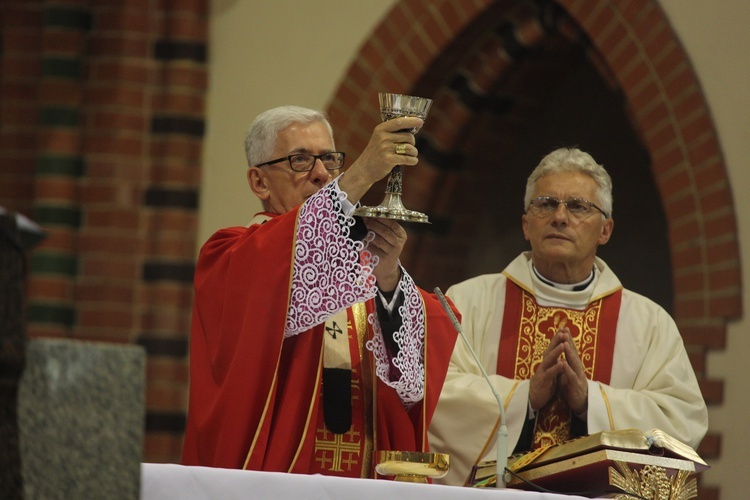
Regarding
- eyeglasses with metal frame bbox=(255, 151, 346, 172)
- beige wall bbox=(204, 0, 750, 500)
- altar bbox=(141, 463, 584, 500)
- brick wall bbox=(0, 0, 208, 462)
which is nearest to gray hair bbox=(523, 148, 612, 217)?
eyeglasses with metal frame bbox=(255, 151, 346, 172)

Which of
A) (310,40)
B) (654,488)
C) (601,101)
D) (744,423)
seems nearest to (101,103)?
(310,40)

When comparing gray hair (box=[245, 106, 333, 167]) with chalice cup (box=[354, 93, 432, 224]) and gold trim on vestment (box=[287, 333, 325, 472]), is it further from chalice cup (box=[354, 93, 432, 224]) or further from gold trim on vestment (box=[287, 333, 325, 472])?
chalice cup (box=[354, 93, 432, 224])

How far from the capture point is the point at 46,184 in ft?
21.7

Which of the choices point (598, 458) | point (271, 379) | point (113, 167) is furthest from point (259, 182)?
point (113, 167)

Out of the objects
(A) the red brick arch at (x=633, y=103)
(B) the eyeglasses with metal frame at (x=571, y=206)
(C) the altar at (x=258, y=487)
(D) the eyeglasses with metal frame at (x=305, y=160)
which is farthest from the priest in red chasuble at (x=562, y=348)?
(C) the altar at (x=258, y=487)

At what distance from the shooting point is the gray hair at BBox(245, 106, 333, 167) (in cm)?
386

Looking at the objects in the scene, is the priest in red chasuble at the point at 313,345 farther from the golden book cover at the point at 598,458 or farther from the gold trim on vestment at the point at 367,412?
the golden book cover at the point at 598,458

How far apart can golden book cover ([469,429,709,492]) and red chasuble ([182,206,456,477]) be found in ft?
1.72

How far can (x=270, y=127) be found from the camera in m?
3.87

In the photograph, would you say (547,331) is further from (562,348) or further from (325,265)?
(325,265)

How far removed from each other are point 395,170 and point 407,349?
579 mm

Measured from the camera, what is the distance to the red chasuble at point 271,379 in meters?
3.31

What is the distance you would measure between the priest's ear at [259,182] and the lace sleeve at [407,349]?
2.11ft

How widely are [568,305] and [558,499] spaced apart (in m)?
1.85
